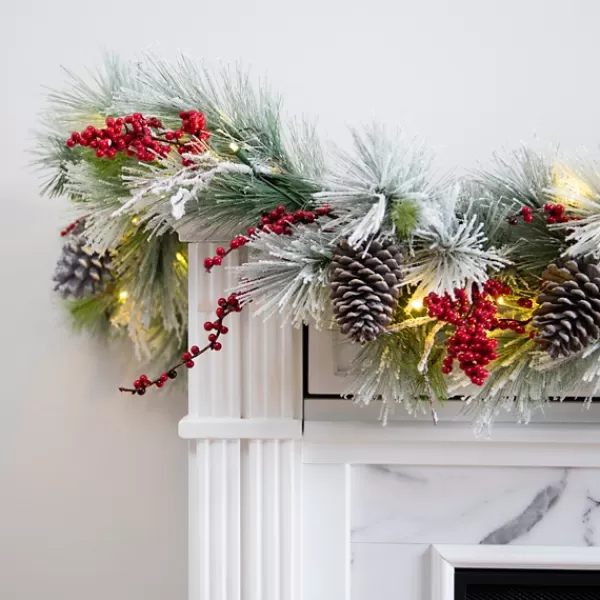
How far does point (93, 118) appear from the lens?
2.53 ft

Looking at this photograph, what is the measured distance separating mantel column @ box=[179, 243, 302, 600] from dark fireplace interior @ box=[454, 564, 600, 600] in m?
0.24

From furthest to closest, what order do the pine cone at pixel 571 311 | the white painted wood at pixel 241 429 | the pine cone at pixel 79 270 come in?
the pine cone at pixel 79 270
the white painted wood at pixel 241 429
the pine cone at pixel 571 311

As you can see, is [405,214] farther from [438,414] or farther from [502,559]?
[502,559]

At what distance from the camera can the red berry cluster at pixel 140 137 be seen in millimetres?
623

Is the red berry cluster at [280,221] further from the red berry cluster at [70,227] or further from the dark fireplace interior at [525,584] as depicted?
the dark fireplace interior at [525,584]

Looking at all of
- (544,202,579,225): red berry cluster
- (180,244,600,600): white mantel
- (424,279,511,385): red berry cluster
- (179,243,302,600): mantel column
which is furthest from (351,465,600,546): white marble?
(544,202,579,225): red berry cluster

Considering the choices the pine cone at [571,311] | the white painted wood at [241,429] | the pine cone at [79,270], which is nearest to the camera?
the pine cone at [571,311]

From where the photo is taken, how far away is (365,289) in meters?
0.59

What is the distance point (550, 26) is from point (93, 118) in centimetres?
80

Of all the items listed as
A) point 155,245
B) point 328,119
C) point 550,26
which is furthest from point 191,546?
point 550,26

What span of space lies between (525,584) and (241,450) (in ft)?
1.43

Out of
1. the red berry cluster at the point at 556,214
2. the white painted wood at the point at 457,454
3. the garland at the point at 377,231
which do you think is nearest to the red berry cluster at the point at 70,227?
the garland at the point at 377,231

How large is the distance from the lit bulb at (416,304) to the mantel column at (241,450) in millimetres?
169

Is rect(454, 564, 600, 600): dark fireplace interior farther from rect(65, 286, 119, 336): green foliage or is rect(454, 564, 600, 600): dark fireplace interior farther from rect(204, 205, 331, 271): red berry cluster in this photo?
rect(65, 286, 119, 336): green foliage
